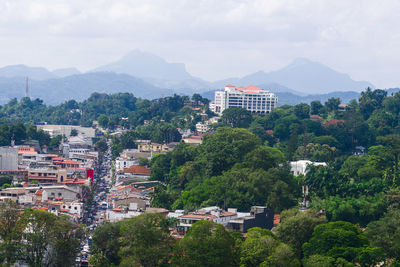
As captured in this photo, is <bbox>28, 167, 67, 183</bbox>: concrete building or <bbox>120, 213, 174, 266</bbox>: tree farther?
<bbox>28, 167, 67, 183</bbox>: concrete building

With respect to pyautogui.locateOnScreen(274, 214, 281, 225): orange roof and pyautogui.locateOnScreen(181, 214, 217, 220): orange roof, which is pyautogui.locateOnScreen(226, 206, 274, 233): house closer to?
pyautogui.locateOnScreen(274, 214, 281, 225): orange roof

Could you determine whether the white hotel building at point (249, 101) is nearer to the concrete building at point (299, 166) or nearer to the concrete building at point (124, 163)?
the concrete building at point (124, 163)

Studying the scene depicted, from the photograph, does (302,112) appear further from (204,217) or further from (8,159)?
(204,217)

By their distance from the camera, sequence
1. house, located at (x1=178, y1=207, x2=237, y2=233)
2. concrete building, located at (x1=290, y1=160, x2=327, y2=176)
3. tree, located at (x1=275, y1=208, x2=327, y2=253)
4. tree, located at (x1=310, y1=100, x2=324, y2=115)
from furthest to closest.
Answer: tree, located at (x1=310, y1=100, x2=324, y2=115)
concrete building, located at (x1=290, y1=160, x2=327, y2=176)
house, located at (x1=178, y1=207, x2=237, y2=233)
tree, located at (x1=275, y1=208, x2=327, y2=253)

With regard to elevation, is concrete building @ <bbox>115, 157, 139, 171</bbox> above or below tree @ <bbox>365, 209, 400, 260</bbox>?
below

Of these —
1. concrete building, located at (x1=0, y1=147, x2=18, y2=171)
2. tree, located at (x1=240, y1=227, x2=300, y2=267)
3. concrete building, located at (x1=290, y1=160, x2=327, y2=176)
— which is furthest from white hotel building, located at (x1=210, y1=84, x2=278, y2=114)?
tree, located at (x1=240, y1=227, x2=300, y2=267)

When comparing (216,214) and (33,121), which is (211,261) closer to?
(216,214)

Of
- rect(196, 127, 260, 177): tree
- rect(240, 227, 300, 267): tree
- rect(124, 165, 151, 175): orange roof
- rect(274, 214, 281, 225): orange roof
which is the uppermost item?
rect(196, 127, 260, 177): tree
